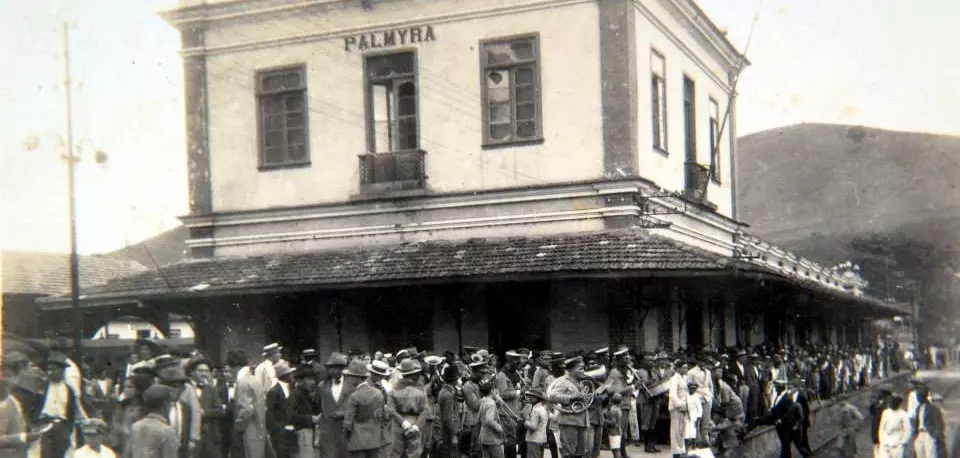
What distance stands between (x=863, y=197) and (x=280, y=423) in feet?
278

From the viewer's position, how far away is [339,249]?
67.4ft

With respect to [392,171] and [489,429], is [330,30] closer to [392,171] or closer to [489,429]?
[392,171]

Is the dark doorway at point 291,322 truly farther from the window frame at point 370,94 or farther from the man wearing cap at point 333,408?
the man wearing cap at point 333,408

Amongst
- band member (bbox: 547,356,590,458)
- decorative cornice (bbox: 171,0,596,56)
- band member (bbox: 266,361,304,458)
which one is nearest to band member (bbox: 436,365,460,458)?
band member (bbox: 547,356,590,458)

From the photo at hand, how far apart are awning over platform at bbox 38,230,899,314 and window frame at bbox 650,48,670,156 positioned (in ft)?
9.40

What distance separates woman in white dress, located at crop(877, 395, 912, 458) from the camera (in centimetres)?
1346

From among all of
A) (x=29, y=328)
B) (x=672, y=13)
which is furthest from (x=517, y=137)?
(x=29, y=328)

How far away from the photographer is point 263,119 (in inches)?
847

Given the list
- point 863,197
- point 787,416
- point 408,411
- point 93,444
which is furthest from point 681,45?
point 863,197

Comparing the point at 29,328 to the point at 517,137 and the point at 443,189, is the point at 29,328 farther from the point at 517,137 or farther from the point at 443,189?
the point at 517,137

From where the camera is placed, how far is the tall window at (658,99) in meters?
20.2

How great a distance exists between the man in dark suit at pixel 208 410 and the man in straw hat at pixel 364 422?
2.40 meters

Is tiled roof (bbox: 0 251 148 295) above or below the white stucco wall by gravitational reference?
below

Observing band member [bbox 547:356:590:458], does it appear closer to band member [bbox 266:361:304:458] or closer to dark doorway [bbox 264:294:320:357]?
band member [bbox 266:361:304:458]
